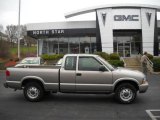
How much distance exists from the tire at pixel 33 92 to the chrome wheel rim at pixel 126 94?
2.93m

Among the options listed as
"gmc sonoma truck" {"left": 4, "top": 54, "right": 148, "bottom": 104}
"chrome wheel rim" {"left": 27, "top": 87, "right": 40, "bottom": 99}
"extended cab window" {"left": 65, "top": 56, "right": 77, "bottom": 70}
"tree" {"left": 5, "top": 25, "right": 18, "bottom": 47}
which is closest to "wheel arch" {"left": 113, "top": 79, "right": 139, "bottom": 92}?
"gmc sonoma truck" {"left": 4, "top": 54, "right": 148, "bottom": 104}

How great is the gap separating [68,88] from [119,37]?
3039cm

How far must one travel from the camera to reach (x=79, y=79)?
9.25m

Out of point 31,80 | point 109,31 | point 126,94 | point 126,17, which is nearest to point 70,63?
point 31,80

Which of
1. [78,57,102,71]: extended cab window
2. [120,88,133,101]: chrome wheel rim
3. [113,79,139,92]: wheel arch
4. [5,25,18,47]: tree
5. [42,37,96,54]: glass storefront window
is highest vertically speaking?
[5,25,18,47]: tree

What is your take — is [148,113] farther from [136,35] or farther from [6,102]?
[136,35]

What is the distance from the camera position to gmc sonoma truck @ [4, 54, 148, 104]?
9.17 metres

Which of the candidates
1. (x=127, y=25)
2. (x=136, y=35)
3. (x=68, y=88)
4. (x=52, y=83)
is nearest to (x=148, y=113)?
(x=68, y=88)

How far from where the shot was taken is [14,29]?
80.4 metres

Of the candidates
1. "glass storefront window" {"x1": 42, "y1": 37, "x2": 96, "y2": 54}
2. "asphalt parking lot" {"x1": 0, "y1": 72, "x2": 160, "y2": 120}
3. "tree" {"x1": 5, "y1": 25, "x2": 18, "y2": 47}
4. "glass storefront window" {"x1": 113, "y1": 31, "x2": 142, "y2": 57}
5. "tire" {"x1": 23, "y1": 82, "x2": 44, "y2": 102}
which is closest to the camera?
"asphalt parking lot" {"x1": 0, "y1": 72, "x2": 160, "y2": 120}

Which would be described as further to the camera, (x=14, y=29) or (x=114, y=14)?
(x=14, y=29)

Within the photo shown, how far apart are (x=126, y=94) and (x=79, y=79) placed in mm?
1759

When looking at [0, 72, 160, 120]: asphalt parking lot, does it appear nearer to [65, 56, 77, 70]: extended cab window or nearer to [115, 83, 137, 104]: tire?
[115, 83, 137, 104]: tire

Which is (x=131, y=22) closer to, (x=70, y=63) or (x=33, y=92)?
(x=70, y=63)
